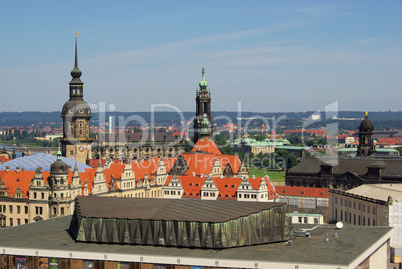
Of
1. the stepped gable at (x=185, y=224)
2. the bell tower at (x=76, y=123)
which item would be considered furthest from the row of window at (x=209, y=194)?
the stepped gable at (x=185, y=224)

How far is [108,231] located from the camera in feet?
222

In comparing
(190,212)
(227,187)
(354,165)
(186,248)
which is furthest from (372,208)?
(186,248)

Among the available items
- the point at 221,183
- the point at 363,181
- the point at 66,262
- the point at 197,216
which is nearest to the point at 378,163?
the point at 363,181

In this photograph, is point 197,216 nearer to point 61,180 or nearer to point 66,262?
point 66,262

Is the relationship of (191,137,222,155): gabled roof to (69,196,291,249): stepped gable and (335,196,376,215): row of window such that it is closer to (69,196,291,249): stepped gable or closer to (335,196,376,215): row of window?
(335,196,376,215): row of window

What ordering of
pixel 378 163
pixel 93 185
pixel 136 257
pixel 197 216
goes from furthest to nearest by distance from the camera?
pixel 378 163 < pixel 93 185 < pixel 197 216 < pixel 136 257

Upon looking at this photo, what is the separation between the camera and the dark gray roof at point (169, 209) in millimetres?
66750

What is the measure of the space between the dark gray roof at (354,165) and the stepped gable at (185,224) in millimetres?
64409

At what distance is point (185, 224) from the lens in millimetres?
65375

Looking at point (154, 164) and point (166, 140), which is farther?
point (166, 140)

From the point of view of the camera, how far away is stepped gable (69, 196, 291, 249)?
6481 centimetres

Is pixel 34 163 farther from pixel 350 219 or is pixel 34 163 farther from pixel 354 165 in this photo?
pixel 354 165

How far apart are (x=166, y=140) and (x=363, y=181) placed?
72.7 metres

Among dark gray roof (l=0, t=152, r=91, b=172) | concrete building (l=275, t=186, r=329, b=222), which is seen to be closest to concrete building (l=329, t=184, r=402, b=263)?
concrete building (l=275, t=186, r=329, b=222)
